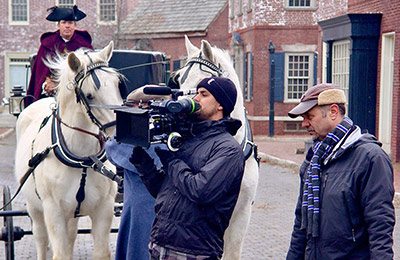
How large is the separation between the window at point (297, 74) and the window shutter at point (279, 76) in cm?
21

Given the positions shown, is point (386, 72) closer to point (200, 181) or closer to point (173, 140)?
point (173, 140)

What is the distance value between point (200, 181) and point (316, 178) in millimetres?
788

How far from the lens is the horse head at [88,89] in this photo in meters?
5.50

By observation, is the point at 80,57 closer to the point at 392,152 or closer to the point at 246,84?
the point at 392,152

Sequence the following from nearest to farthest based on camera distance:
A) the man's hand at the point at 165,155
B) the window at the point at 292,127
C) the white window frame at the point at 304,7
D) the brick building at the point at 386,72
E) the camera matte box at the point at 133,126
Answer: the camera matte box at the point at 133,126 → the man's hand at the point at 165,155 → the brick building at the point at 386,72 → the white window frame at the point at 304,7 → the window at the point at 292,127

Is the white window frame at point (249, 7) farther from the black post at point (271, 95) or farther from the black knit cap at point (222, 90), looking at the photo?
the black knit cap at point (222, 90)

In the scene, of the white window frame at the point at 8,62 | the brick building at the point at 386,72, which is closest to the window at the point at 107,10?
the white window frame at the point at 8,62

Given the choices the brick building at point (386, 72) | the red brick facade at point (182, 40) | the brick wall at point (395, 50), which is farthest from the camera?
the red brick facade at point (182, 40)

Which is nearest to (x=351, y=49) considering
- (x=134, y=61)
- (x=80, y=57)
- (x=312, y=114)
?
(x=134, y=61)

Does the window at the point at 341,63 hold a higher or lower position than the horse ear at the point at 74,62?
higher

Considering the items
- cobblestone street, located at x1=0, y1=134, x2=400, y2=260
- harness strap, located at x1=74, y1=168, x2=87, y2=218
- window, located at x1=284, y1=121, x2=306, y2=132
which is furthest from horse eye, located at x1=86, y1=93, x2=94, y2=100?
window, located at x1=284, y1=121, x2=306, y2=132

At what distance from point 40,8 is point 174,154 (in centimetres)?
4000

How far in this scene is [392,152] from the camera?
16.3 m

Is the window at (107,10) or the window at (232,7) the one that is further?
the window at (107,10)
